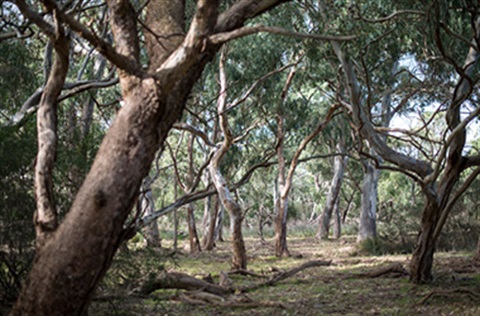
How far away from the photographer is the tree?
3586mm

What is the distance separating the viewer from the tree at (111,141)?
3586mm

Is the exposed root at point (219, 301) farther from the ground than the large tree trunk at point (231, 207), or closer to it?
closer to it

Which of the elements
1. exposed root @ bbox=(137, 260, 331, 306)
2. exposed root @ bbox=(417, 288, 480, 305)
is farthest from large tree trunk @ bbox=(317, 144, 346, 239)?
exposed root @ bbox=(417, 288, 480, 305)

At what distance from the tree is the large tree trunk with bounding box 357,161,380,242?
16257 mm

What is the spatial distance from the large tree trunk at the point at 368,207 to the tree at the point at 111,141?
53.3 feet

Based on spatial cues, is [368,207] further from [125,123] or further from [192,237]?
[125,123]

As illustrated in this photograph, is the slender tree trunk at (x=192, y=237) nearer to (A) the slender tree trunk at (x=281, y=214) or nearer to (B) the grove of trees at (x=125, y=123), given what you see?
(A) the slender tree trunk at (x=281, y=214)

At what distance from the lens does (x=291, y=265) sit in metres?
14.2

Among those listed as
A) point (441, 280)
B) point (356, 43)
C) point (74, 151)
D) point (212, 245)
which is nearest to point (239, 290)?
point (441, 280)

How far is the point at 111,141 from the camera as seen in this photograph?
3922 millimetres

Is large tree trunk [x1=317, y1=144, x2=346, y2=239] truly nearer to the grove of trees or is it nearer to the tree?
the grove of trees

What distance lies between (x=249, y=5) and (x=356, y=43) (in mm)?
6099

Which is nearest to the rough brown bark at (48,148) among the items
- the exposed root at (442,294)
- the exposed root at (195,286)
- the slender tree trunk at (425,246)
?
the exposed root at (195,286)

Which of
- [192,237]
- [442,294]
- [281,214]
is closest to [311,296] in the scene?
[442,294]
